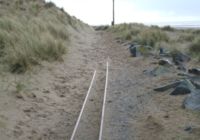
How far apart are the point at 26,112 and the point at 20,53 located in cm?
361

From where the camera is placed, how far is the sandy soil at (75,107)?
8.54m

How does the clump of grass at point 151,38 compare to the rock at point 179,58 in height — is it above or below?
above

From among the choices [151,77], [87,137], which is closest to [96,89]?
[151,77]

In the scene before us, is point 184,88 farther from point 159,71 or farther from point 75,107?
point 159,71

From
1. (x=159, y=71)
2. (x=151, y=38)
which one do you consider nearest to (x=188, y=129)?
(x=159, y=71)

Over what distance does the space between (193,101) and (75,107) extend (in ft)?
9.70

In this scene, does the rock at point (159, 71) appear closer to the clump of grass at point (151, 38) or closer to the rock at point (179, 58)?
the rock at point (179, 58)

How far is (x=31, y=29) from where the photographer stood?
61.5 feet

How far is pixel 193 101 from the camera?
9875mm

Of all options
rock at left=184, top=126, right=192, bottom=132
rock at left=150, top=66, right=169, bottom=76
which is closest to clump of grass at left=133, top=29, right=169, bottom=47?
rock at left=150, top=66, right=169, bottom=76

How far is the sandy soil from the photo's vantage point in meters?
8.54

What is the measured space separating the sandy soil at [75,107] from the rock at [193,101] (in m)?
0.19

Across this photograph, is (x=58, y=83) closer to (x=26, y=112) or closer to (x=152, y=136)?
(x=26, y=112)

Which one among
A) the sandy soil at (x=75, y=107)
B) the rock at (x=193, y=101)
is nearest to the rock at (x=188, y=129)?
the sandy soil at (x=75, y=107)
